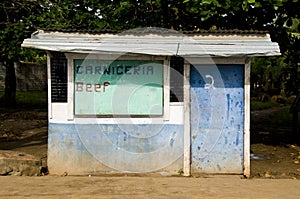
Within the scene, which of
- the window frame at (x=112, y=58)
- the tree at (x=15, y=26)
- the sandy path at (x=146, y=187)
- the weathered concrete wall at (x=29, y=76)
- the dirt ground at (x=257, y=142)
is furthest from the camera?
the weathered concrete wall at (x=29, y=76)

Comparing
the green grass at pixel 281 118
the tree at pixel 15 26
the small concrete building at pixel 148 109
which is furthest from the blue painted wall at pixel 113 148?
the green grass at pixel 281 118

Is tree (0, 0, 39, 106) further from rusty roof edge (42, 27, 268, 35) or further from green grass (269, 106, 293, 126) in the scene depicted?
green grass (269, 106, 293, 126)

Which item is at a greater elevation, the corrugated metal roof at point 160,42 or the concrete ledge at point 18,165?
the corrugated metal roof at point 160,42

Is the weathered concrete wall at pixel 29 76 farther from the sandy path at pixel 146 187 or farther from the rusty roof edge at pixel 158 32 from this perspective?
the sandy path at pixel 146 187

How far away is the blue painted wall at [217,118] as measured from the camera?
7586 millimetres

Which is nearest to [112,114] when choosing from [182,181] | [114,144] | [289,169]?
[114,144]

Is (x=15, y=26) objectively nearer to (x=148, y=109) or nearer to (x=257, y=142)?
(x=148, y=109)

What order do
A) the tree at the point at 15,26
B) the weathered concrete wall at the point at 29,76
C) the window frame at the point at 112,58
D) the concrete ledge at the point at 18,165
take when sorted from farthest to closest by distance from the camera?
the weathered concrete wall at the point at 29,76
the tree at the point at 15,26
the window frame at the point at 112,58
the concrete ledge at the point at 18,165

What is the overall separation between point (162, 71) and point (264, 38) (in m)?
1.86

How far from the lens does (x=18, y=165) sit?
24.4ft

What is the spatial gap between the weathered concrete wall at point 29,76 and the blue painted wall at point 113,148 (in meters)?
24.9

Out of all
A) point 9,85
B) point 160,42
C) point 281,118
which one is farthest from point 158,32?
point 9,85

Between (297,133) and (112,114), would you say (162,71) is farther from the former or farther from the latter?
(297,133)

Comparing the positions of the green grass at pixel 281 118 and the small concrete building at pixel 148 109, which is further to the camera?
the green grass at pixel 281 118
